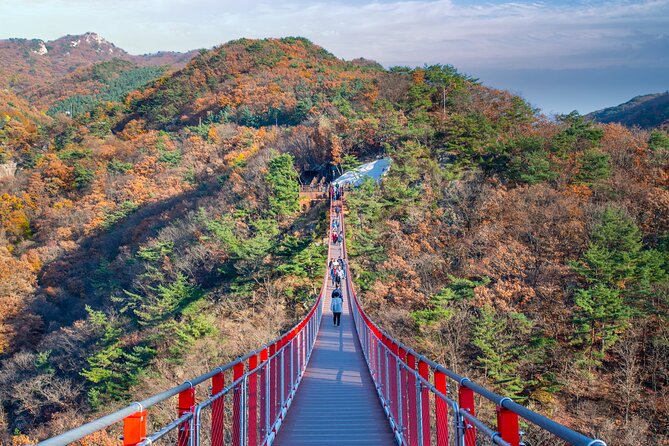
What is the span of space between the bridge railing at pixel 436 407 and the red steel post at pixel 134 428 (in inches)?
60.8

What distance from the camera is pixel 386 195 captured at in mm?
35500

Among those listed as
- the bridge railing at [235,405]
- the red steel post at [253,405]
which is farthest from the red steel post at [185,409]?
the red steel post at [253,405]

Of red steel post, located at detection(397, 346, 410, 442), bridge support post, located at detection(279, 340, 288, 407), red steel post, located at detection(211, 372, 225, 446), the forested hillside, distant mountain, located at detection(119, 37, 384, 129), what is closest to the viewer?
red steel post, located at detection(211, 372, 225, 446)

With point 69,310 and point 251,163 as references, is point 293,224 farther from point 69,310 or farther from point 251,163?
point 69,310

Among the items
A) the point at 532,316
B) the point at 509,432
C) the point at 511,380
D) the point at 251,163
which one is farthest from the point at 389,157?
the point at 509,432

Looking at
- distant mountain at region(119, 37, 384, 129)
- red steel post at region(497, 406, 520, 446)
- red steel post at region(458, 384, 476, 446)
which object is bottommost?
red steel post at region(458, 384, 476, 446)

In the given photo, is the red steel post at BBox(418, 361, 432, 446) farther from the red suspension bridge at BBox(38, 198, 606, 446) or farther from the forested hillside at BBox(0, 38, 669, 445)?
the forested hillside at BBox(0, 38, 669, 445)

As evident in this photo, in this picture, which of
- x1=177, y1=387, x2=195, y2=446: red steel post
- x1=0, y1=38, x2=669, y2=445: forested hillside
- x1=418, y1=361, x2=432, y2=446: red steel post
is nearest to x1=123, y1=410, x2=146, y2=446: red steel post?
x1=177, y1=387, x2=195, y2=446: red steel post

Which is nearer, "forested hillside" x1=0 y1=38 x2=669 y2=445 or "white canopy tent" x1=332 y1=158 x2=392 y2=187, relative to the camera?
"forested hillside" x1=0 y1=38 x2=669 y2=445

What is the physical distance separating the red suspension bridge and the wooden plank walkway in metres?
0.01

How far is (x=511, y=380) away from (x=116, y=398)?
52.1ft

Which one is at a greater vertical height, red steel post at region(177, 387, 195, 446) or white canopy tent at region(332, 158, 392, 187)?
white canopy tent at region(332, 158, 392, 187)

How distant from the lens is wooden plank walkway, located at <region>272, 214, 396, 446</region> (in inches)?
247

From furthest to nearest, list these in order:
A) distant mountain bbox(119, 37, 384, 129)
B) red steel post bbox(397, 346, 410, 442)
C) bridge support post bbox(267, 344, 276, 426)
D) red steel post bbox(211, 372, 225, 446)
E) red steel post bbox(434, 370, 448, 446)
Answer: distant mountain bbox(119, 37, 384, 129)
bridge support post bbox(267, 344, 276, 426)
red steel post bbox(397, 346, 410, 442)
red steel post bbox(434, 370, 448, 446)
red steel post bbox(211, 372, 225, 446)
